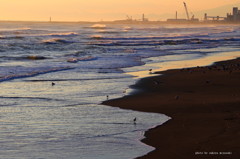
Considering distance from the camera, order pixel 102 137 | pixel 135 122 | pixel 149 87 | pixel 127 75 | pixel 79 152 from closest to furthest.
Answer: pixel 79 152, pixel 102 137, pixel 135 122, pixel 149 87, pixel 127 75

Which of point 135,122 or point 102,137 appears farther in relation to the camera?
point 135,122

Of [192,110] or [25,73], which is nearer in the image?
[192,110]

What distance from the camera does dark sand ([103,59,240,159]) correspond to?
8414 mm

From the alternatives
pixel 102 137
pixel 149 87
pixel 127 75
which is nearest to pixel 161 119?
pixel 102 137

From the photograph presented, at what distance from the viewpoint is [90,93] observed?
14.9 m

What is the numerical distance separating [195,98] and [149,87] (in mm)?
2886

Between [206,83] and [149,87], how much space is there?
1.95 meters

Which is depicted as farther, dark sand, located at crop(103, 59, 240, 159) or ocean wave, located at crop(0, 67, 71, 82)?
ocean wave, located at crop(0, 67, 71, 82)

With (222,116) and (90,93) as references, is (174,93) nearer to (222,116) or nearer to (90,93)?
(90,93)

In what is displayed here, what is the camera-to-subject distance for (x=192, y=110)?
11914mm

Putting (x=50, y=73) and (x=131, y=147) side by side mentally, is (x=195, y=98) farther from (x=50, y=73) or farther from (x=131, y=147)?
(x=50, y=73)

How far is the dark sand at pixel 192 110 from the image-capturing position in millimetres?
8414

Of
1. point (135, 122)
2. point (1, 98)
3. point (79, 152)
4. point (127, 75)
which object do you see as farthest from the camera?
point (127, 75)

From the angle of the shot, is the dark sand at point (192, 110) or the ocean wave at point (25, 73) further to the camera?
the ocean wave at point (25, 73)
